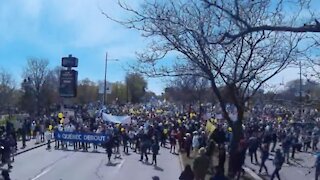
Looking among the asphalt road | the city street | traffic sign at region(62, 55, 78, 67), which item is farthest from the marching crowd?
traffic sign at region(62, 55, 78, 67)

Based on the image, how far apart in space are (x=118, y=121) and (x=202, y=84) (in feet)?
50.2

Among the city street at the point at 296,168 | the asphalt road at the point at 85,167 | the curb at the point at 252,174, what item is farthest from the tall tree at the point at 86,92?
the curb at the point at 252,174

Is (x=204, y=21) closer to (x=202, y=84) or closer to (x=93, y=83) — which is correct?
(x=202, y=84)

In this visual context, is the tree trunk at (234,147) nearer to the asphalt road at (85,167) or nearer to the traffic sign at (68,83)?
the asphalt road at (85,167)

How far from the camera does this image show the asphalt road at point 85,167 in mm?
24094

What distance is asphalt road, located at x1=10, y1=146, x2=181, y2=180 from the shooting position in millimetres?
24094

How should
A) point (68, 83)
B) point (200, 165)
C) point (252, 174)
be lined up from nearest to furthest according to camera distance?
1. point (200, 165)
2. point (252, 174)
3. point (68, 83)

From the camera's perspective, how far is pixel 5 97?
302 ft

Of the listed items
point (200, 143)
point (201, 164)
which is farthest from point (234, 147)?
point (200, 143)

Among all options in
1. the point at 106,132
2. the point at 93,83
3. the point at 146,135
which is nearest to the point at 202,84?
the point at 106,132

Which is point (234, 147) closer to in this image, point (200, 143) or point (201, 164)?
point (201, 164)

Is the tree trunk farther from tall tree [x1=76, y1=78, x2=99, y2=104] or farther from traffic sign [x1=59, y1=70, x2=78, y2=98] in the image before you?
tall tree [x1=76, y1=78, x2=99, y2=104]

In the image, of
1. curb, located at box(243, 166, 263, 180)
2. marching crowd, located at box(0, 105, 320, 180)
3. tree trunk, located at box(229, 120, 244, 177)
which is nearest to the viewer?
tree trunk, located at box(229, 120, 244, 177)

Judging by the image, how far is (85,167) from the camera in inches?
1072
